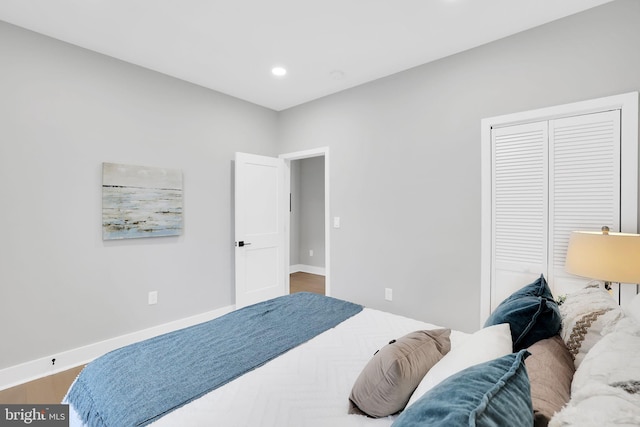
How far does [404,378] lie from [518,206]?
2.00 metres

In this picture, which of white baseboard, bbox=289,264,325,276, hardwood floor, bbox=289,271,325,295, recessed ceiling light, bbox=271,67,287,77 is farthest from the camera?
white baseboard, bbox=289,264,325,276

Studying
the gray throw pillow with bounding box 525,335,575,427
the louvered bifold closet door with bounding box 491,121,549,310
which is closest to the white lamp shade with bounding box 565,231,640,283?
the louvered bifold closet door with bounding box 491,121,549,310

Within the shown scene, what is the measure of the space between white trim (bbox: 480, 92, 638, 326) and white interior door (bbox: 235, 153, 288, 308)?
2.47m

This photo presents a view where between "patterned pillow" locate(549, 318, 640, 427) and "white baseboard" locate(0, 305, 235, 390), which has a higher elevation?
"patterned pillow" locate(549, 318, 640, 427)

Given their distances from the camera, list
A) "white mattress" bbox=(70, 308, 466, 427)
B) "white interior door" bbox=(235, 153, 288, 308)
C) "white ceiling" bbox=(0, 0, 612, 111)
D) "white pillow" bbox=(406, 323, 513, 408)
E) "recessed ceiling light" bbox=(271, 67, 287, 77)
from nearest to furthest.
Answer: "white pillow" bbox=(406, 323, 513, 408), "white mattress" bbox=(70, 308, 466, 427), "white ceiling" bbox=(0, 0, 612, 111), "recessed ceiling light" bbox=(271, 67, 287, 77), "white interior door" bbox=(235, 153, 288, 308)

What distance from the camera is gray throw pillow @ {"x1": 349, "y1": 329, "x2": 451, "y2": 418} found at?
104 centimetres

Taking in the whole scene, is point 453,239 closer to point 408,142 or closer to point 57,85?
point 408,142

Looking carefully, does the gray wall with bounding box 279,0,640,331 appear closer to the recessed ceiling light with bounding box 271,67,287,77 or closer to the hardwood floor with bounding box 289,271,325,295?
the recessed ceiling light with bounding box 271,67,287,77

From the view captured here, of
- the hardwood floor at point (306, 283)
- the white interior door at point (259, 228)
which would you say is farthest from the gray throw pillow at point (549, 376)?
the hardwood floor at point (306, 283)

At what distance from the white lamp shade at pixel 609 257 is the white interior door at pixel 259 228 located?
3069 millimetres

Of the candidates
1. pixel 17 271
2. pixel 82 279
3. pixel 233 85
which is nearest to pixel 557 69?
pixel 233 85

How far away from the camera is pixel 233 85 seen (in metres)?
3.40

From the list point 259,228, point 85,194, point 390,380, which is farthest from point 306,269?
point 390,380

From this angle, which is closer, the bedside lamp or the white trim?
the bedside lamp
